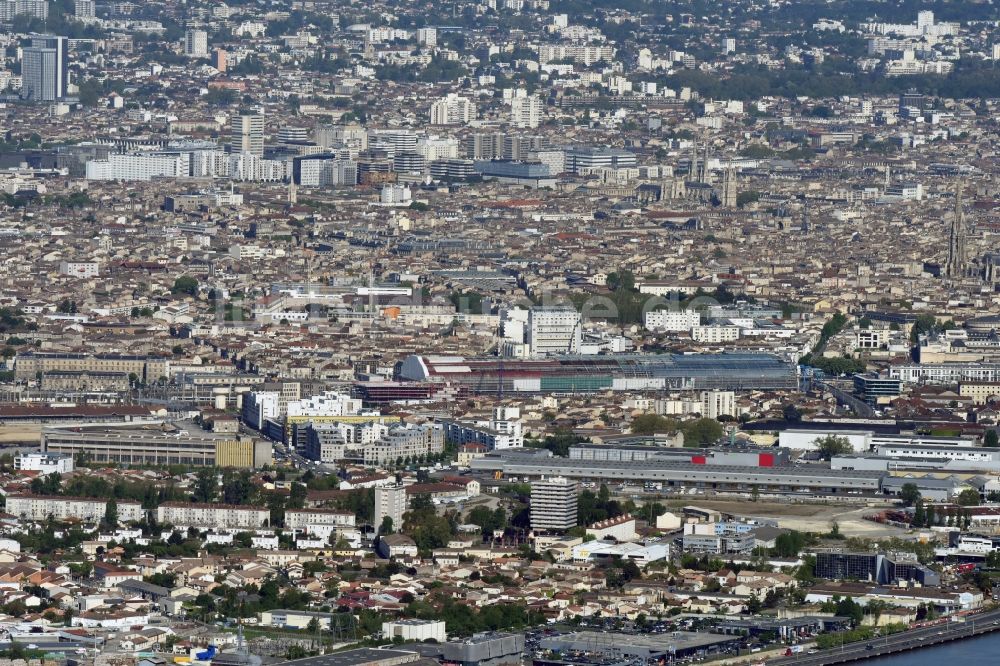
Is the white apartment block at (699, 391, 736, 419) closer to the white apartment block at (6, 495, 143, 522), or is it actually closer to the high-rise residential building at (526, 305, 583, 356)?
the high-rise residential building at (526, 305, 583, 356)

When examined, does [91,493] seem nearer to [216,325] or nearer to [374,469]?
[374,469]

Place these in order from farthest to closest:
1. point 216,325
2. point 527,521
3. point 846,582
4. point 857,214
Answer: point 857,214 < point 216,325 < point 527,521 < point 846,582

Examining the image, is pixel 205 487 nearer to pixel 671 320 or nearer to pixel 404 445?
pixel 404 445

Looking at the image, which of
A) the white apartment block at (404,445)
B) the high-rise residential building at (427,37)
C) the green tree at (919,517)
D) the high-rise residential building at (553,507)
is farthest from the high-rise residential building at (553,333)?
the high-rise residential building at (427,37)

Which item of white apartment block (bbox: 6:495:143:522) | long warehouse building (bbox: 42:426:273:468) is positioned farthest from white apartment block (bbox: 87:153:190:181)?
white apartment block (bbox: 6:495:143:522)

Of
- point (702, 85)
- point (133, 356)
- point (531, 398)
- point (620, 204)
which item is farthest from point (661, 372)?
point (702, 85)

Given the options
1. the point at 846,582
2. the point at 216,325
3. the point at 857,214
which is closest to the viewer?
the point at 846,582
